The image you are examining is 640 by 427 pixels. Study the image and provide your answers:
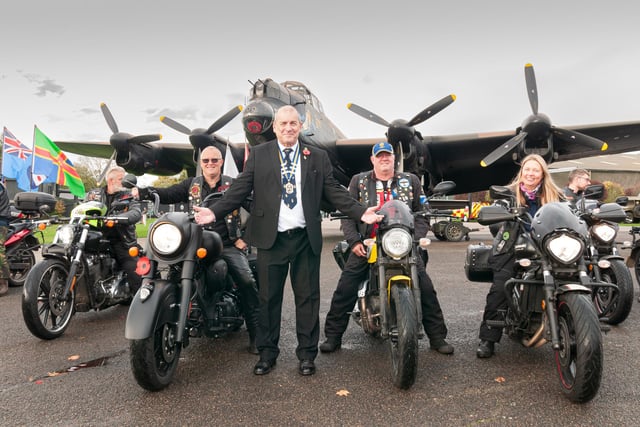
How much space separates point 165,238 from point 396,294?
1.60m

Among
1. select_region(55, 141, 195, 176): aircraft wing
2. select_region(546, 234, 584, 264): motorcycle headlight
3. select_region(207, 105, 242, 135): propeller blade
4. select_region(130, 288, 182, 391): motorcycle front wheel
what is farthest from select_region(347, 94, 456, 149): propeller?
select_region(130, 288, 182, 391): motorcycle front wheel

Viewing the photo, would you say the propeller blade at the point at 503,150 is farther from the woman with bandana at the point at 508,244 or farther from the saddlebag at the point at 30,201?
the saddlebag at the point at 30,201

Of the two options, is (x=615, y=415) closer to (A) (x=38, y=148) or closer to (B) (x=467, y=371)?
(B) (x=467, y=371)

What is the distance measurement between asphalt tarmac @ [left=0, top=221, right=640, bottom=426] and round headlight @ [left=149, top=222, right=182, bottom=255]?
3.00ft

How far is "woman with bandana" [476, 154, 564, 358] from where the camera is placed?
3.17 meters

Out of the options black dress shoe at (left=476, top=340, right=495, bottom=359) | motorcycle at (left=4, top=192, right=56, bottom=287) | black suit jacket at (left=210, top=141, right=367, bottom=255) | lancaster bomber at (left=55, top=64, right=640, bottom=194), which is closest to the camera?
black suit jacket at (left=210, top=141, right=367, bottom=255)

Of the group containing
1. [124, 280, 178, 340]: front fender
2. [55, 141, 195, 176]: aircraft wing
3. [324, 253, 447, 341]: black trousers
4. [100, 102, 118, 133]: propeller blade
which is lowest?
[324, 253, 447, 341]: black trousers

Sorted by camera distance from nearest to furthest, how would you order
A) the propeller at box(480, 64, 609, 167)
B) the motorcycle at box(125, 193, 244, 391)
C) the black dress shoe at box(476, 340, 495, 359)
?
the motorcycle at box(125, 193, 244, 391)
the black dress shoe at box(476, 340, 495, 359)
the propeller at box(480, 64, 609, 167)

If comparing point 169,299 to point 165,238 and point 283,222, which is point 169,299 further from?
point 283,222

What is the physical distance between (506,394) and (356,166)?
502 inches

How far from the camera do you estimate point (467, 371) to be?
2.88 m

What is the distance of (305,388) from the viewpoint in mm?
2639

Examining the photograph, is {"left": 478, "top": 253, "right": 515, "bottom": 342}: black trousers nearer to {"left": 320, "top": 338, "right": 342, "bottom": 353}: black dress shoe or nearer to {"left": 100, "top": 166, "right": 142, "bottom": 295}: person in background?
{"left": 320, "top": 338, "right": 342, "bottom": 353}: black dress shoe

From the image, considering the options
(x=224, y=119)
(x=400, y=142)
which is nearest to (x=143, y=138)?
(x=224, y=119)
